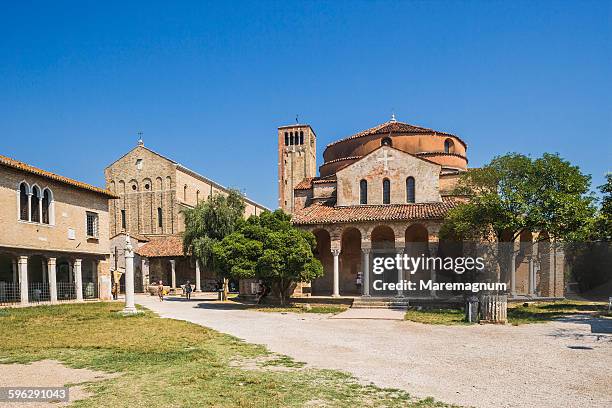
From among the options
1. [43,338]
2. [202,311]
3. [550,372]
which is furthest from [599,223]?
[43,338]

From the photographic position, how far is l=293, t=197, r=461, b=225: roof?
2709 cm

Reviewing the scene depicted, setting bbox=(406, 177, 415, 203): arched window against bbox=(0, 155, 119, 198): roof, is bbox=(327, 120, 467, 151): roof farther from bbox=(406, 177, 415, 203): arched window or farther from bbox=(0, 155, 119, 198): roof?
bbox=(0, 155, 119, 198): roof

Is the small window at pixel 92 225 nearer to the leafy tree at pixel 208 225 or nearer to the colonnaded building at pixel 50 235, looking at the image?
the colonnaded building at pixel 50 235

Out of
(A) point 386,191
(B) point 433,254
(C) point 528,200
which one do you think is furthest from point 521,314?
(A) point 386,191

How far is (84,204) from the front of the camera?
94.6 ft

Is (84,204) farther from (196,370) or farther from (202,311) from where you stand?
(196,370)

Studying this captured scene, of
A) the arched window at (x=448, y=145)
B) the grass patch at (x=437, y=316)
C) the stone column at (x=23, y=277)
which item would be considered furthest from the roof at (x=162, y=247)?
the grass patch at (x=437, y=316)

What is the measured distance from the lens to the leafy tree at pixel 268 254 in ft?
80.0

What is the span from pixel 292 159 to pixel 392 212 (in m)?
29.3

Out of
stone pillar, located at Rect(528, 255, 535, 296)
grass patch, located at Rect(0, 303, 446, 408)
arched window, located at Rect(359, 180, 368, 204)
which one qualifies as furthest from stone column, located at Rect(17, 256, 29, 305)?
stone pillar, located at Rect(528, 255, 535, 296)

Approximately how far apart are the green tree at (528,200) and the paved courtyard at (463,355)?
4502 millimetres

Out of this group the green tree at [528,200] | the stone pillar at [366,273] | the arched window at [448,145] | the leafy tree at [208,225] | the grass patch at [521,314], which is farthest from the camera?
the arched window at [448,145]

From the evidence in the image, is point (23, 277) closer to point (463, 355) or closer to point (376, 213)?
point (376, 213)

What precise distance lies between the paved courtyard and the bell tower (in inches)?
1426
